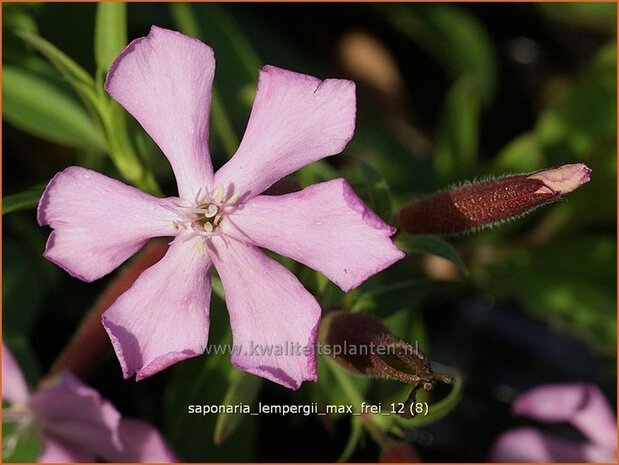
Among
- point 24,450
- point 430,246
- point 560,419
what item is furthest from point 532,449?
point 24,450

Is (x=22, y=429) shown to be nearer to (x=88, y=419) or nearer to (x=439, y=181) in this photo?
(x=88, y=419)

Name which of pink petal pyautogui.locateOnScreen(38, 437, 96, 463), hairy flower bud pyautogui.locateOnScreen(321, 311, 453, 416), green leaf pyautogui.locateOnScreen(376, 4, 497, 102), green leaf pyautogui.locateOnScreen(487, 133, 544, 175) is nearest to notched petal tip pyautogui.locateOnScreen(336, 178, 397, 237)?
hairy flower bud pyautogui.locateOnScreen(321, 311, 453, 416)

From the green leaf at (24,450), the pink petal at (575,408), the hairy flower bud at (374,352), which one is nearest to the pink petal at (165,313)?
the hairy flower bud at (374,352)

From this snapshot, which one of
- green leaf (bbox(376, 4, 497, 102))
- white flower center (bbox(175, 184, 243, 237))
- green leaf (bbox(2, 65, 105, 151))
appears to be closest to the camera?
white flower center (bbox(175, 184, 243, 237))

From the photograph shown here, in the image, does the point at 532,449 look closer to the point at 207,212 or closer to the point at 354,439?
the point at 354,439

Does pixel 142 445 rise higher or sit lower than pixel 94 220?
lower

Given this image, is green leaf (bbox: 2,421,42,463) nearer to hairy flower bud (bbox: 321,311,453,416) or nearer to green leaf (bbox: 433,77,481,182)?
hairy flower bud (bbox: 321,311,453,416)

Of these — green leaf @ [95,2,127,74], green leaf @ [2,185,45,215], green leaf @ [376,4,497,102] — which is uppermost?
green leaf @ [376,4,497,102]

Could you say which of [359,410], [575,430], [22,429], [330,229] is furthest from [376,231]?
[575,430]
